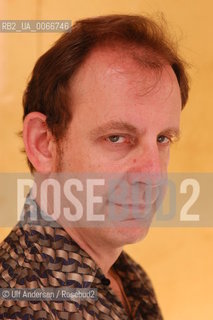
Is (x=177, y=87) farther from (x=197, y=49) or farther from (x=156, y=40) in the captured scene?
(x=197, y=49)

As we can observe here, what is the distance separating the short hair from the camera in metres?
1.01

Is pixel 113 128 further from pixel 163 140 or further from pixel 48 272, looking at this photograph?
pixel 48 272

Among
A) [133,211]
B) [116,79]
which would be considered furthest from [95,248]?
[116,79]

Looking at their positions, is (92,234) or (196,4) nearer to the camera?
(92,234)

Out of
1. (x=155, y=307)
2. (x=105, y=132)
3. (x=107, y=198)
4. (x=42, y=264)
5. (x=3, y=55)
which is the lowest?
(x=155, y=307)

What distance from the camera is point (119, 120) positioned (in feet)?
3.24

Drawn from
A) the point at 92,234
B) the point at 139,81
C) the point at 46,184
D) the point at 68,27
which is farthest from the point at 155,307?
the point at 68,27

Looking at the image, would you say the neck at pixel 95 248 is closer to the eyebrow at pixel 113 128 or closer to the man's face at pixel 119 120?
the man's face at pixel 119 120

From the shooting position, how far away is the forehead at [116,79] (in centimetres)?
98

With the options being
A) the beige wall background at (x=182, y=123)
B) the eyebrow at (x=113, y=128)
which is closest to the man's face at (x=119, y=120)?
the eyebrow at (x=113, y=128)

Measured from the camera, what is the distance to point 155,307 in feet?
4.08

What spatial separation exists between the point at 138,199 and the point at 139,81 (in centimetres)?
22

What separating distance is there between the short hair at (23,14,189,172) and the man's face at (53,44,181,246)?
0.7 inches

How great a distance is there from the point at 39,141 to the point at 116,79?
0.19 metres
